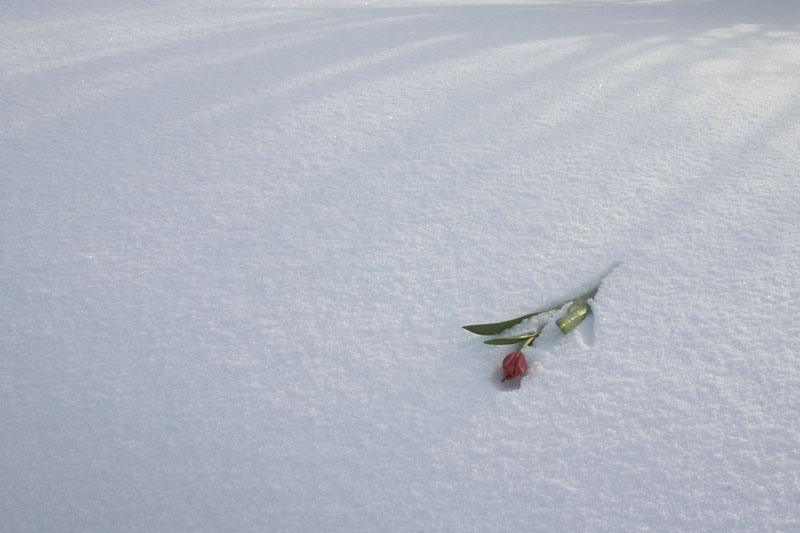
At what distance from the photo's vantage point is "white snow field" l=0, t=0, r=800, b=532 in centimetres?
68

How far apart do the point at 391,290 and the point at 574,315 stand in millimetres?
246

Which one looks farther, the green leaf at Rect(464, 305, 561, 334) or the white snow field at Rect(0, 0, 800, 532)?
the green leaf at Rect(464, 305, 561, 334)

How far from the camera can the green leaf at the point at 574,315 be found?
84 cm

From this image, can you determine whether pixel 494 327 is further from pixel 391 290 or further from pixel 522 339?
pixel 391 290

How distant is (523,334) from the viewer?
33.0 inches

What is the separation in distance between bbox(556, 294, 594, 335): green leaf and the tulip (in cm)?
8

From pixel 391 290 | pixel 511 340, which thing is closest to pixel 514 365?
pixel 511 340

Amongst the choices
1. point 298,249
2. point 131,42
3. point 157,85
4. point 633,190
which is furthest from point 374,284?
point 131,42

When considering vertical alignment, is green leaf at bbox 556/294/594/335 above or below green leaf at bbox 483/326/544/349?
above

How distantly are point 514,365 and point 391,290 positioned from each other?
0.71 ft

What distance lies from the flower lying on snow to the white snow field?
16mm

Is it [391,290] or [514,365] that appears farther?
[391,290]

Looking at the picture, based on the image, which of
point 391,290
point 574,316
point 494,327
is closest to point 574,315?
point 574,316

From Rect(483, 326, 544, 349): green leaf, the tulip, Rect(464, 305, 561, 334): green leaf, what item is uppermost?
Rect(464, 305, 561, 334): green leaf
